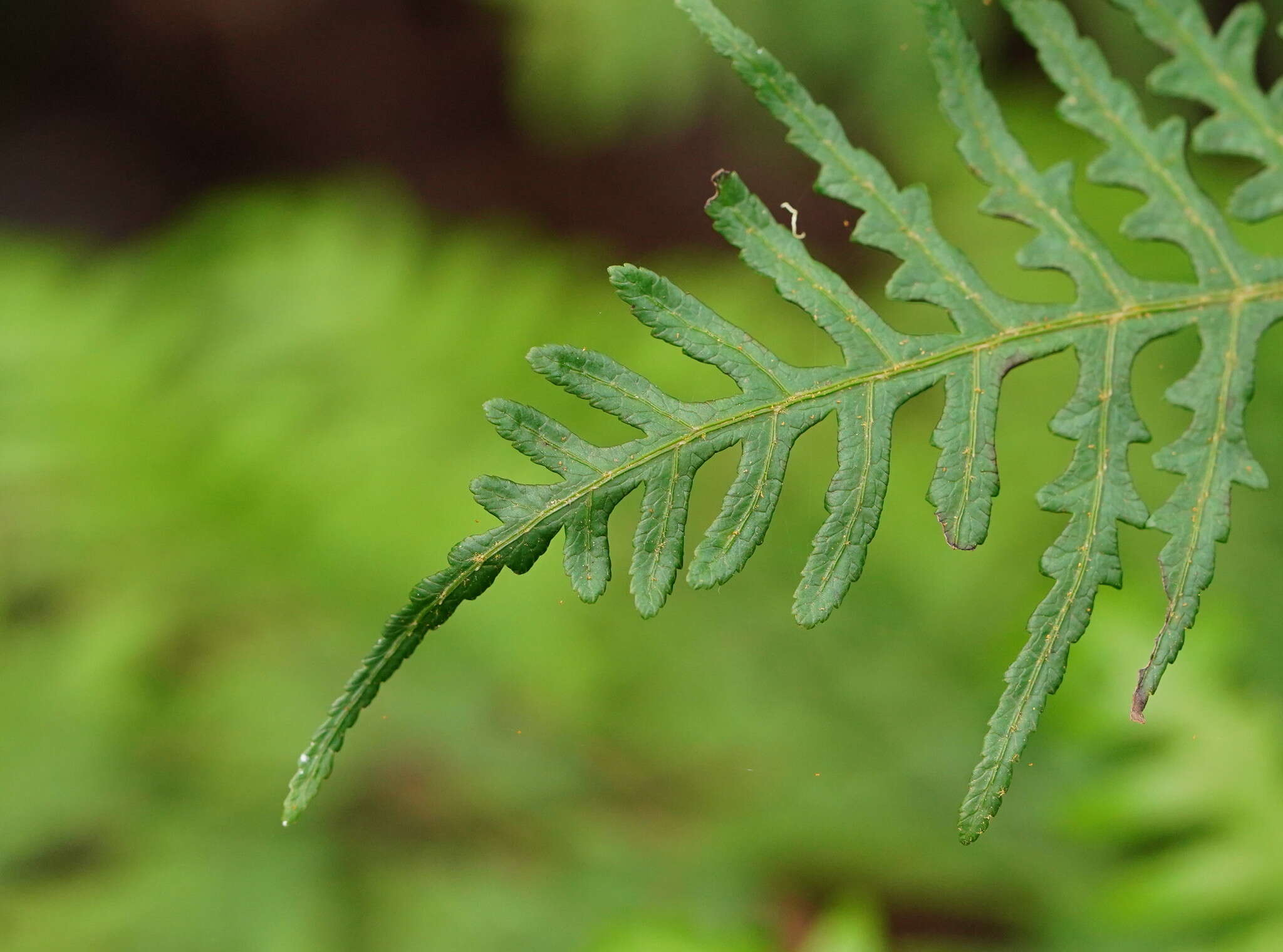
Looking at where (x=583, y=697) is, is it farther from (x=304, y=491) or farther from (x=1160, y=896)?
(x=1160, y=896)

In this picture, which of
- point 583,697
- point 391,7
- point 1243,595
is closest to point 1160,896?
point 1243,595

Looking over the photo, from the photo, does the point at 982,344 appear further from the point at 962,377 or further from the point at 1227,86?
the point at 1227,86

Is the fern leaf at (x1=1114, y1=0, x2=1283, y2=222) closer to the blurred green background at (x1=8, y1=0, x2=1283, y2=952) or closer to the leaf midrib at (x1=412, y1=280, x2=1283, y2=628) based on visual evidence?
the leaf midrib at (x1=412, y1=280, x2=1283, y2=628)

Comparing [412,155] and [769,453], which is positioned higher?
[412,155]

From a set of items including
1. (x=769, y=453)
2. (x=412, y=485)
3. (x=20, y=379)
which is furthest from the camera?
(x=20, y=379)

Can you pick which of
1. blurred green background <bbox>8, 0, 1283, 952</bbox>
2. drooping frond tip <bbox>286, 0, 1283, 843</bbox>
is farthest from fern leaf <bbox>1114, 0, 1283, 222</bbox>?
blurred green background <bbox>8, 0, 1283, 952</bbox>

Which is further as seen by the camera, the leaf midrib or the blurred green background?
the blurred green background

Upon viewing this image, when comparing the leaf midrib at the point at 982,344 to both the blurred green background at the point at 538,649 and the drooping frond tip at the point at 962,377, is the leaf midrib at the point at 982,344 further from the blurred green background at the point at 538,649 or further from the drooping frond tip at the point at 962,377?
the blurred green background at the point at 538,649
